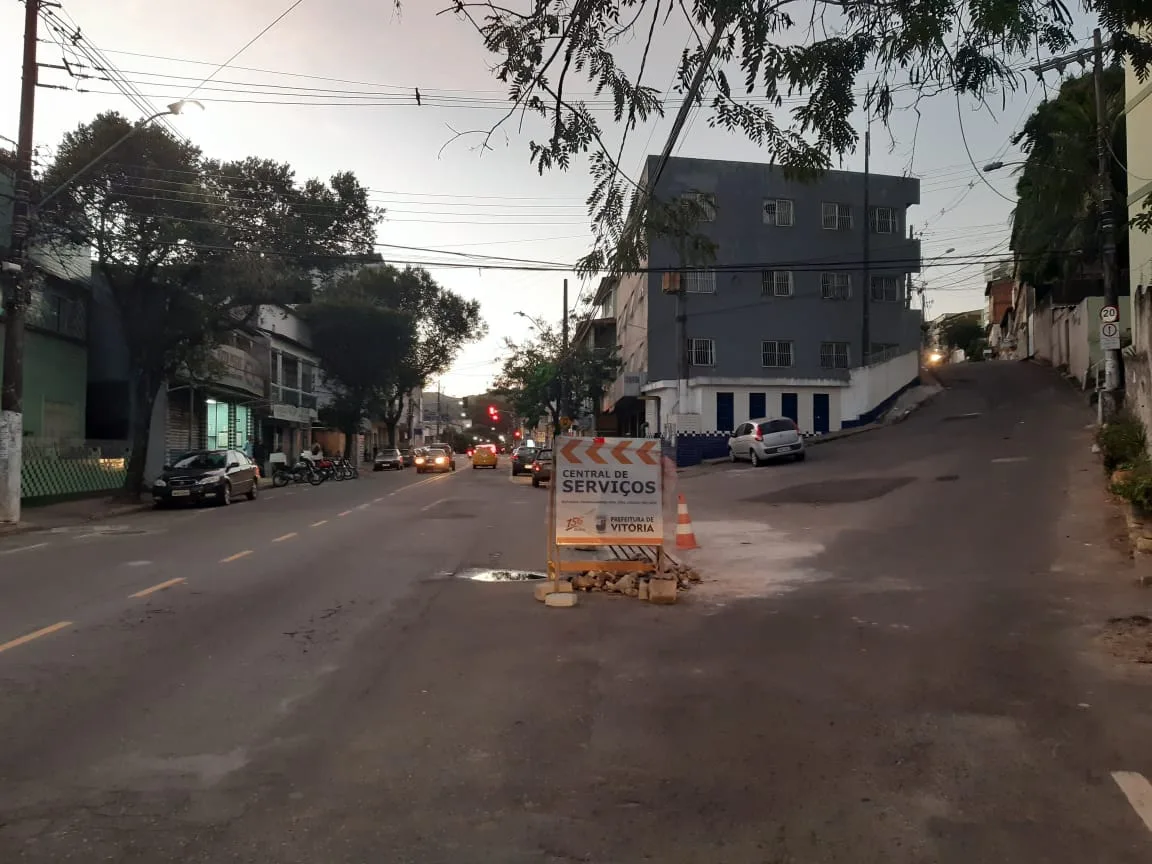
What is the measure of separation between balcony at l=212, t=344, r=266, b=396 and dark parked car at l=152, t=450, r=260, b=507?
9059 millimetres

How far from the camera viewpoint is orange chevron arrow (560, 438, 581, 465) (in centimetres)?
1032

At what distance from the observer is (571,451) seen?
10344 mm

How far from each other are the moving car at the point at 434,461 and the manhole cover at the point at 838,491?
1296 inches

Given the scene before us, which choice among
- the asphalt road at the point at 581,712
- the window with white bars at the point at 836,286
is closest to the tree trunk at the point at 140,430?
the asphalt road at the point at 581,712

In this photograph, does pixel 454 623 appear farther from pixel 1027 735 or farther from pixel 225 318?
pixel 225 318

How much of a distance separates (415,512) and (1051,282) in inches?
1318

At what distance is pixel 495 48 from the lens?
731 cm

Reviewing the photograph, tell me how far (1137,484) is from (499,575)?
25.6 feet

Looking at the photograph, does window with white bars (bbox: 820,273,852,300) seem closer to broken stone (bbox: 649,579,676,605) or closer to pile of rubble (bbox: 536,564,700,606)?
pile of rubble (bbox: 536,564,700,606)

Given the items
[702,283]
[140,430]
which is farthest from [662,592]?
[702,283]

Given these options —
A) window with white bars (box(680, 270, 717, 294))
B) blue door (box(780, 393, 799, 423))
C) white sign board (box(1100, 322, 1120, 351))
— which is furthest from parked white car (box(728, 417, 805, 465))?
white sign board (box(1100, 322, 1120, 351))

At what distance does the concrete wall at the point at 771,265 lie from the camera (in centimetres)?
3922

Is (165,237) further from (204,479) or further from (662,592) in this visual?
(662,592)

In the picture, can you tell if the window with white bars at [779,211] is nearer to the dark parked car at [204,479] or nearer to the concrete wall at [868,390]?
the concrete wall at [868,390]
